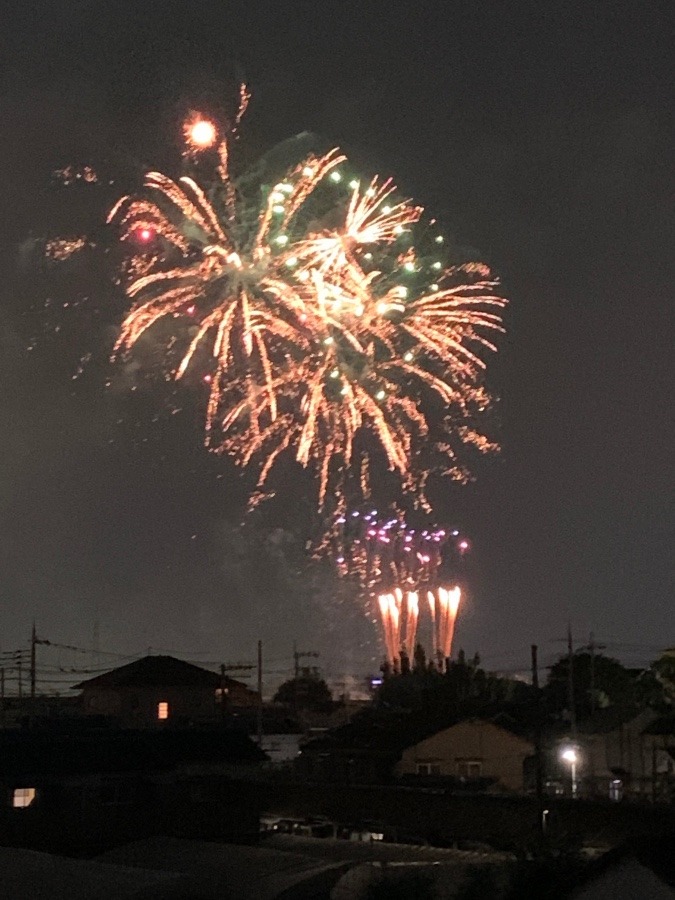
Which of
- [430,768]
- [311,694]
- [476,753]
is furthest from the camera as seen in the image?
[311,694]

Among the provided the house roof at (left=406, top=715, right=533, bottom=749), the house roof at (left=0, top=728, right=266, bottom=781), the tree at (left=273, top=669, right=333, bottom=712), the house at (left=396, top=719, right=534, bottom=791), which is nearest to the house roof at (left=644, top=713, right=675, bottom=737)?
the house at (left=396, top=719, right=534, bottom=791)

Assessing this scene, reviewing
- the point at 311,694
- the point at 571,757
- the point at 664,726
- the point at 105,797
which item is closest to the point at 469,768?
the point at 571,757

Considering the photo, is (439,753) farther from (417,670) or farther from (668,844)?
(668,844)

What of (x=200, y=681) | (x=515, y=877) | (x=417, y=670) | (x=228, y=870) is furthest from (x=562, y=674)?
(x=515, y=877)

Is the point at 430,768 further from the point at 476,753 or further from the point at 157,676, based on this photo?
the point at 157,676

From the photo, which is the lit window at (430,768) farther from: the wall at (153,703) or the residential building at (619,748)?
the wall at (153,703)

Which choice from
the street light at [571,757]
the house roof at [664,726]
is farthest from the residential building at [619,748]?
the house roof at [664,726]
